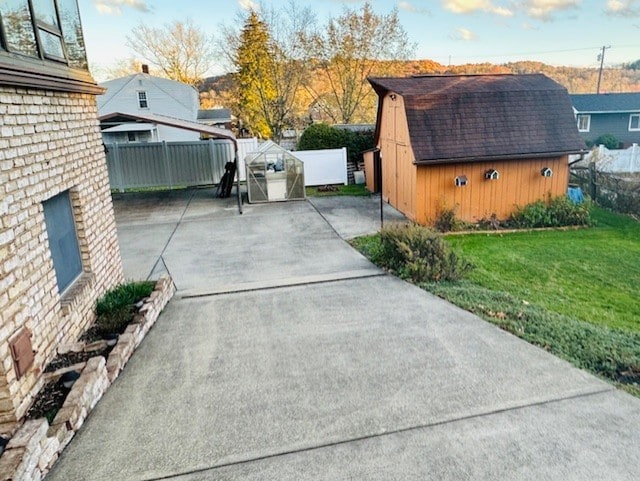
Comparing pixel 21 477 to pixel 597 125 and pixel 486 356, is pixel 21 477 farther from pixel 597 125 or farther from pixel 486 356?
pixel 597 125

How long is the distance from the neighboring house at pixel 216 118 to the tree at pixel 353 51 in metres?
7.29

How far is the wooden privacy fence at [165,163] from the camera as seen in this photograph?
17.4 m

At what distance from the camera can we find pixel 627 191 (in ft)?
41.6

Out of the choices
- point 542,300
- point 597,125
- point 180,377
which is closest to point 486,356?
point 542,300

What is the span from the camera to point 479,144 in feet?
38.2

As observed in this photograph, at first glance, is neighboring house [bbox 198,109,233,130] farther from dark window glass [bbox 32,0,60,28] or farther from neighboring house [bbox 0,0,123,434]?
dark window glass [bbox 32,0,60,28]

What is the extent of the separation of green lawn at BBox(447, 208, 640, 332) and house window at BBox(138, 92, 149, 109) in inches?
1056

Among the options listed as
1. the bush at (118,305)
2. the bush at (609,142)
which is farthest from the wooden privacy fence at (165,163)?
the bush at (609,142)

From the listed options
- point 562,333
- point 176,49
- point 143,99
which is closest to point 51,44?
point 562,333

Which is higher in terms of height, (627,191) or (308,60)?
(308,60)

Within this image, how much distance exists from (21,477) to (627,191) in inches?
587

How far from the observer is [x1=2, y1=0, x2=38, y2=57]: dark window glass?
4117 mm

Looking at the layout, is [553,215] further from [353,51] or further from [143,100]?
[143,100]

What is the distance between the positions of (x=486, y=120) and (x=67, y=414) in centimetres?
1163
